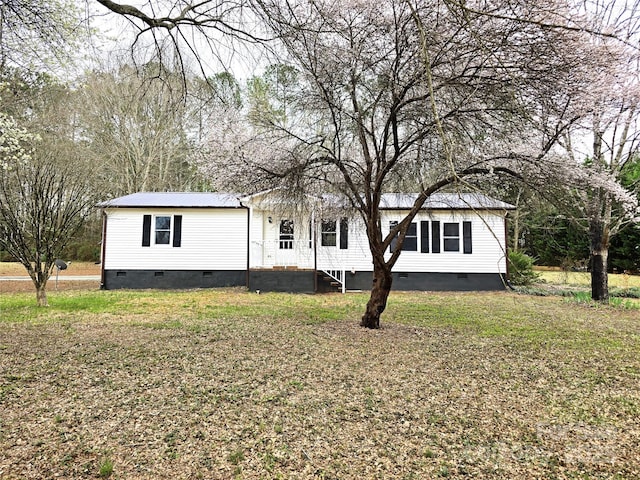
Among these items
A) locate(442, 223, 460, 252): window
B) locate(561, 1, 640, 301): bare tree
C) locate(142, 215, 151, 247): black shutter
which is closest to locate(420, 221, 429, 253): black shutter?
locate(442, 223, 460, 252): window

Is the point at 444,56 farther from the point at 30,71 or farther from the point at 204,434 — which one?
the point at 30,71

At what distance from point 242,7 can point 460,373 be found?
450 centimetres

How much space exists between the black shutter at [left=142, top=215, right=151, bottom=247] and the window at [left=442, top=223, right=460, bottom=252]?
1073 centimetres

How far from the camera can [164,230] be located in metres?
13.8

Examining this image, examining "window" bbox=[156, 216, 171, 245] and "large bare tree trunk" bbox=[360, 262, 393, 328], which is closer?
"large bare tree trunk" bbox=[360, 262, 393, 328]

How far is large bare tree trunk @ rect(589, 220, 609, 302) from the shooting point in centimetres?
1047

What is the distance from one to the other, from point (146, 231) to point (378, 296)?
10.1m

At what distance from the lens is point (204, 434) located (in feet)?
9.84

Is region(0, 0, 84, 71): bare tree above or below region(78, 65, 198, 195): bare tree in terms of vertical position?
below

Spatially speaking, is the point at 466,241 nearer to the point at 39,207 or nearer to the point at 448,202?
the point at 448,202

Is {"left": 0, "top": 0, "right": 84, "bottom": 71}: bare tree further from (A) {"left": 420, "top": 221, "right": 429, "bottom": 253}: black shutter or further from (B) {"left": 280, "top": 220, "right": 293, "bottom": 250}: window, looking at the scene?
(A) {"left": 420, "top": 221, "right": 429, "bottom": 253}: black shutter

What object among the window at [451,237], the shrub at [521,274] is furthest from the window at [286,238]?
the shrub at [521,274]

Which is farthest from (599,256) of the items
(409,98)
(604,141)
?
(409,98)

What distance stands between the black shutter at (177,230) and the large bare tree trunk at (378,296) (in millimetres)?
9103
